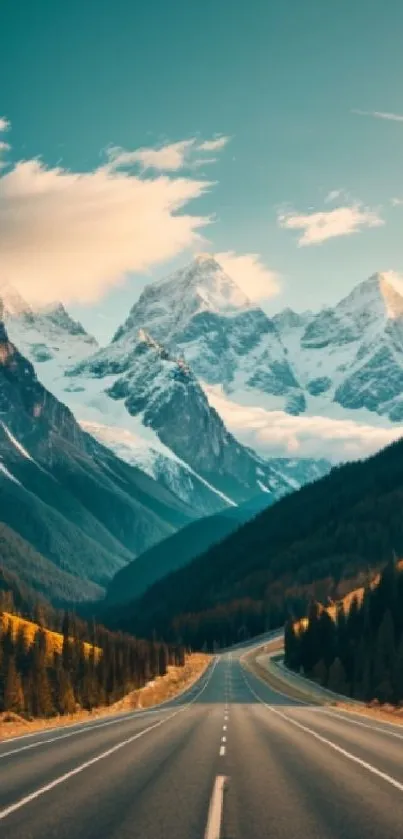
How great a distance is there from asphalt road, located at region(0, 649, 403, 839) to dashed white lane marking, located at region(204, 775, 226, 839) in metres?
0.03

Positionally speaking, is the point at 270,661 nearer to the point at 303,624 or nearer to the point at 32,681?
the point at 303,624

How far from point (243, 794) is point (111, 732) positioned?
26.3m

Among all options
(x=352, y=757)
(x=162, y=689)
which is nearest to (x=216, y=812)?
(x=352, y=757)

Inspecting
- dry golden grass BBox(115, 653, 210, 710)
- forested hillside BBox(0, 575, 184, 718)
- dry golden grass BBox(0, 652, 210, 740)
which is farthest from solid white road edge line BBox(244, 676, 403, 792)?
dry golden grass BBox(115, 653, 210, 710)

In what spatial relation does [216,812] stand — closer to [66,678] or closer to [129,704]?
[129,704]

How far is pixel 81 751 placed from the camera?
125 feet

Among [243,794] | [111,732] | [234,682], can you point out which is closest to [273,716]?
[111,732]

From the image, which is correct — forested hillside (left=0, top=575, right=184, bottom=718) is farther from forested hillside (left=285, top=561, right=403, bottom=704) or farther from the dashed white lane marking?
the dashed white lane marking

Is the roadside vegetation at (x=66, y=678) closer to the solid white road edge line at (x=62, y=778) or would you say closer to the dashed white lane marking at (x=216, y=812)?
the solid white road edge line at (x=62, y=778)

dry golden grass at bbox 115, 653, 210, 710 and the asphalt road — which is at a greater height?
the asphalt road

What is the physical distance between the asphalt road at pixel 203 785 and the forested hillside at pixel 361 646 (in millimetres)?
50400

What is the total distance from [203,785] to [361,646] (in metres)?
89.8

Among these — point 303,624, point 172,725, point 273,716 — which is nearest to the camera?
point 172,725

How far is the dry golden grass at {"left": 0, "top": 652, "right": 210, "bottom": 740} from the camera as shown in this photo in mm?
58344
